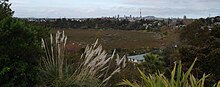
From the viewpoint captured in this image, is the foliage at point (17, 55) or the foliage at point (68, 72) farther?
the foliage at point (68, 72)

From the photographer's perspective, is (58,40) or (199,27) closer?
(58,40)

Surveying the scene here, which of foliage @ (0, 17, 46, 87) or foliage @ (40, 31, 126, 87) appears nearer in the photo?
foliage @ (0, 17, 46, 87)

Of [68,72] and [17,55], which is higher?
[17,55]

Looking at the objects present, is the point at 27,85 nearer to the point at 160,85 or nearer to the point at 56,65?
the point at 56,65

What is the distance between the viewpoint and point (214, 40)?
736 inches

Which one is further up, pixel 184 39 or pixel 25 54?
pixel 25 54

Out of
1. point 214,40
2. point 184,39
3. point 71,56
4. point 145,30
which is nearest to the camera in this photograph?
point 71,56

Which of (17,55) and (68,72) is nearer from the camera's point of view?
(17,55)

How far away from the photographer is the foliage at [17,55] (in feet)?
21.4

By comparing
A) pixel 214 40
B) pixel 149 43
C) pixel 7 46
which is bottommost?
pixel 149 43

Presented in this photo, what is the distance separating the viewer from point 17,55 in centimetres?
666

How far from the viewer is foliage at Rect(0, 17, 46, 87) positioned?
6.52 meters

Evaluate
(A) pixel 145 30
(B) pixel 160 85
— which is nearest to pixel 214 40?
(B) pixel 160 85

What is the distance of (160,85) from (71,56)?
14.2 ft
